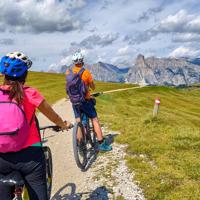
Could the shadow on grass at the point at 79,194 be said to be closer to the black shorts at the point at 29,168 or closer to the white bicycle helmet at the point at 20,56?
the black shorts at the point at 29,168

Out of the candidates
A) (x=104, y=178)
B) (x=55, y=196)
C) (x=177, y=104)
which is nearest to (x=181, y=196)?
(x=104, y=178)

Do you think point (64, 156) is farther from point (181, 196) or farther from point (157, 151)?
point (181, 196)

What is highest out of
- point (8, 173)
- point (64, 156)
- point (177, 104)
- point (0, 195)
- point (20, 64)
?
point (20, 64)

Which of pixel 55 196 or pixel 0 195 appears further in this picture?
pixel 55 196

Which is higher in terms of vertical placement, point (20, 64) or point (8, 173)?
point (20, 64)

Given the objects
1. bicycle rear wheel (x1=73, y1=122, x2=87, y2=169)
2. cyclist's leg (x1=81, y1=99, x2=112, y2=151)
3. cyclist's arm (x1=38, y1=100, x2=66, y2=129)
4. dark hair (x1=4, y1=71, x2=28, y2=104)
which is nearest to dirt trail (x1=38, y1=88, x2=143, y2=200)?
bicycle rear wheel (x1=73, y1=122, x2=87, y2=169)

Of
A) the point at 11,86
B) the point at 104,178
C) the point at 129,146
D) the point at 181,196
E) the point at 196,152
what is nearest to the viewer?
the point at 11,86

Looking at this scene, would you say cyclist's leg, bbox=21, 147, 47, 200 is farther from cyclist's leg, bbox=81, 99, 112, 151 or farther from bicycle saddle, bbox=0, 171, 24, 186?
cyclist's leg, bbox=81, 99, 112, 151
